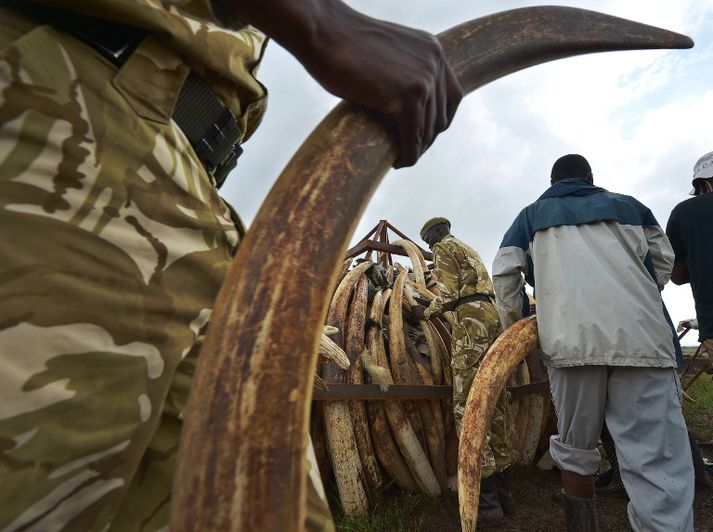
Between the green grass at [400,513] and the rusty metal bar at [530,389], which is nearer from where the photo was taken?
the green grass at [400,513]

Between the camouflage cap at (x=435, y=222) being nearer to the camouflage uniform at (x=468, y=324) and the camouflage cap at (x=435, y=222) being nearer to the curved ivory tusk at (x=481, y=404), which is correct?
the camouflage uniform at (x=468, y=324)

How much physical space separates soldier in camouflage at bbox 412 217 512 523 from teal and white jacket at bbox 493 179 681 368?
656mm

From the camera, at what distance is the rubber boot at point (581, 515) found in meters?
2.86

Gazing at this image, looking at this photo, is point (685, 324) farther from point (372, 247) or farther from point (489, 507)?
point (489, 507)

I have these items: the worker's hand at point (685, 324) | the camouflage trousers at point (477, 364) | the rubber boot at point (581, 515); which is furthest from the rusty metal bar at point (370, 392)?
the worker's hand at point (685, 324)

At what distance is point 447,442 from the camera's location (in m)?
3.99

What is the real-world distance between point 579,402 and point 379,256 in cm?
412

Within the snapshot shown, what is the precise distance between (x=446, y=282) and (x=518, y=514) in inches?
72.3

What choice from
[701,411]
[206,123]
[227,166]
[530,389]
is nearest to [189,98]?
[206,123]

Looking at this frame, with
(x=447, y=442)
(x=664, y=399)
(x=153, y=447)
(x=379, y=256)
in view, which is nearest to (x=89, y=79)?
(x=153, y=447)

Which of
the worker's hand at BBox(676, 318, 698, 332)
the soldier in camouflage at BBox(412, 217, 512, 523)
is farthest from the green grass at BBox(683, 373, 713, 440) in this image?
the soldier in camouflage at BBox(412, 217, 512, 523)

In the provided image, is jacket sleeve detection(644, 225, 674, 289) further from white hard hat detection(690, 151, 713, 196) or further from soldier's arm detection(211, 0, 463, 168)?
soldier's arm detection(211, 0, 463, 168)

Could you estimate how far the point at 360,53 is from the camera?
0.70 m

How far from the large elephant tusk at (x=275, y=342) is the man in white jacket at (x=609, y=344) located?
250 centimetres
